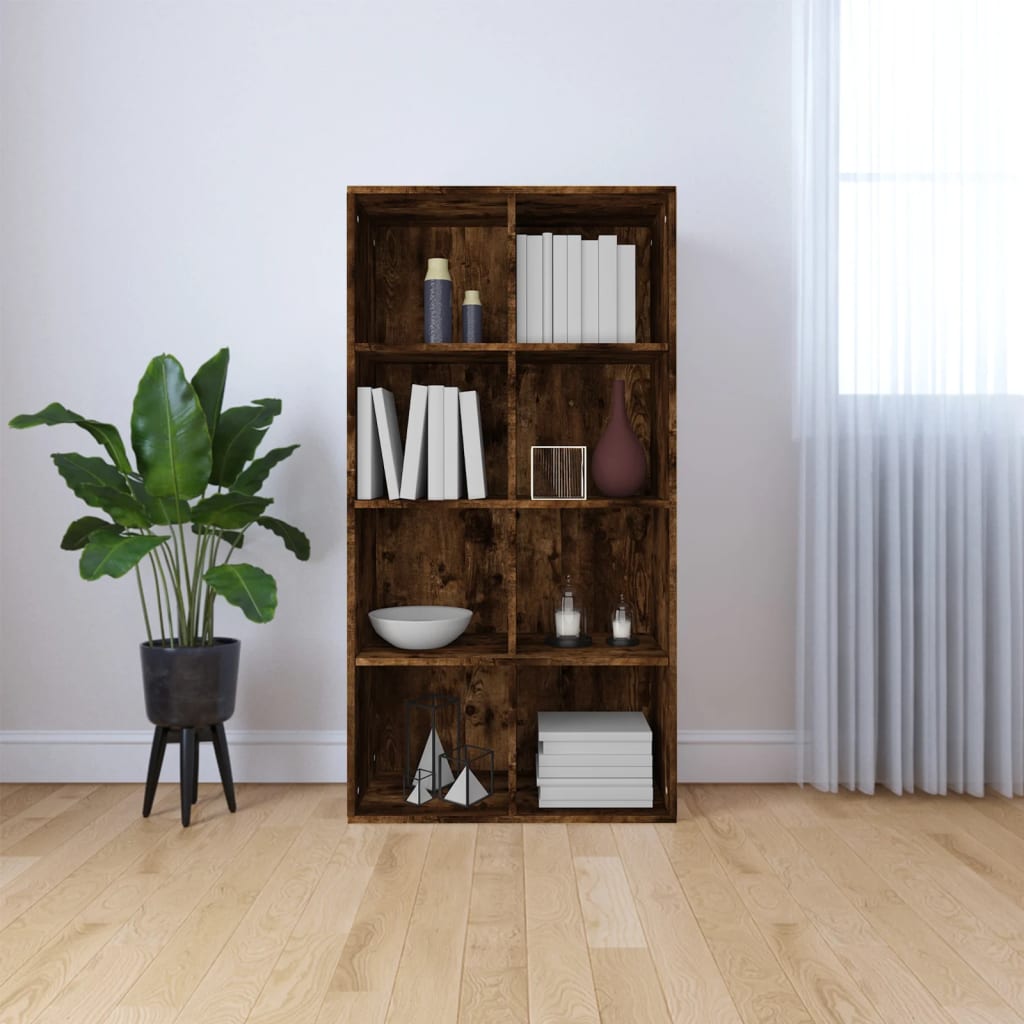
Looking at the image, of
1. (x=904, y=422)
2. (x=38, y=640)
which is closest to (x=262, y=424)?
(x=38, y=640)

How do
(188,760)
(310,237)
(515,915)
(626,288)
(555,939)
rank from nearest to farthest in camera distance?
(555,939) → (515,915) → (188,760) → (626,288) → (310,237)

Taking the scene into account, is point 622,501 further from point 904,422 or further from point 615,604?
point 904,422

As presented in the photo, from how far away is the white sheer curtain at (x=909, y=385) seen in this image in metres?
2.76

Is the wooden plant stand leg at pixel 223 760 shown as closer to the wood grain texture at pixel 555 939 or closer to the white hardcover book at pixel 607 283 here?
the wood grain texture at pixel 555 939

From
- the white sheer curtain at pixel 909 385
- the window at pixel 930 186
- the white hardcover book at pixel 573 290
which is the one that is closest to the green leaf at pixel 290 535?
the white hardcover book at pixel 573 290

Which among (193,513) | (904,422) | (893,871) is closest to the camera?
(893,871)

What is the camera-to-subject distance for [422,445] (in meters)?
2.60

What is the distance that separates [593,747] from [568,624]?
349 millimetres

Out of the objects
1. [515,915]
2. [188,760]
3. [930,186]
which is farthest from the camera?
[930,186]

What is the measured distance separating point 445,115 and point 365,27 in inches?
14.4

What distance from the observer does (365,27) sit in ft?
9.45

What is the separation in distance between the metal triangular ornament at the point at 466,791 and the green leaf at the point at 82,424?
1240 mm

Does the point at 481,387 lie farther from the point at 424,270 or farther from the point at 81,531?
the point at 81,531

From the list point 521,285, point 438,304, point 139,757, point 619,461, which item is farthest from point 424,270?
point 139,757
